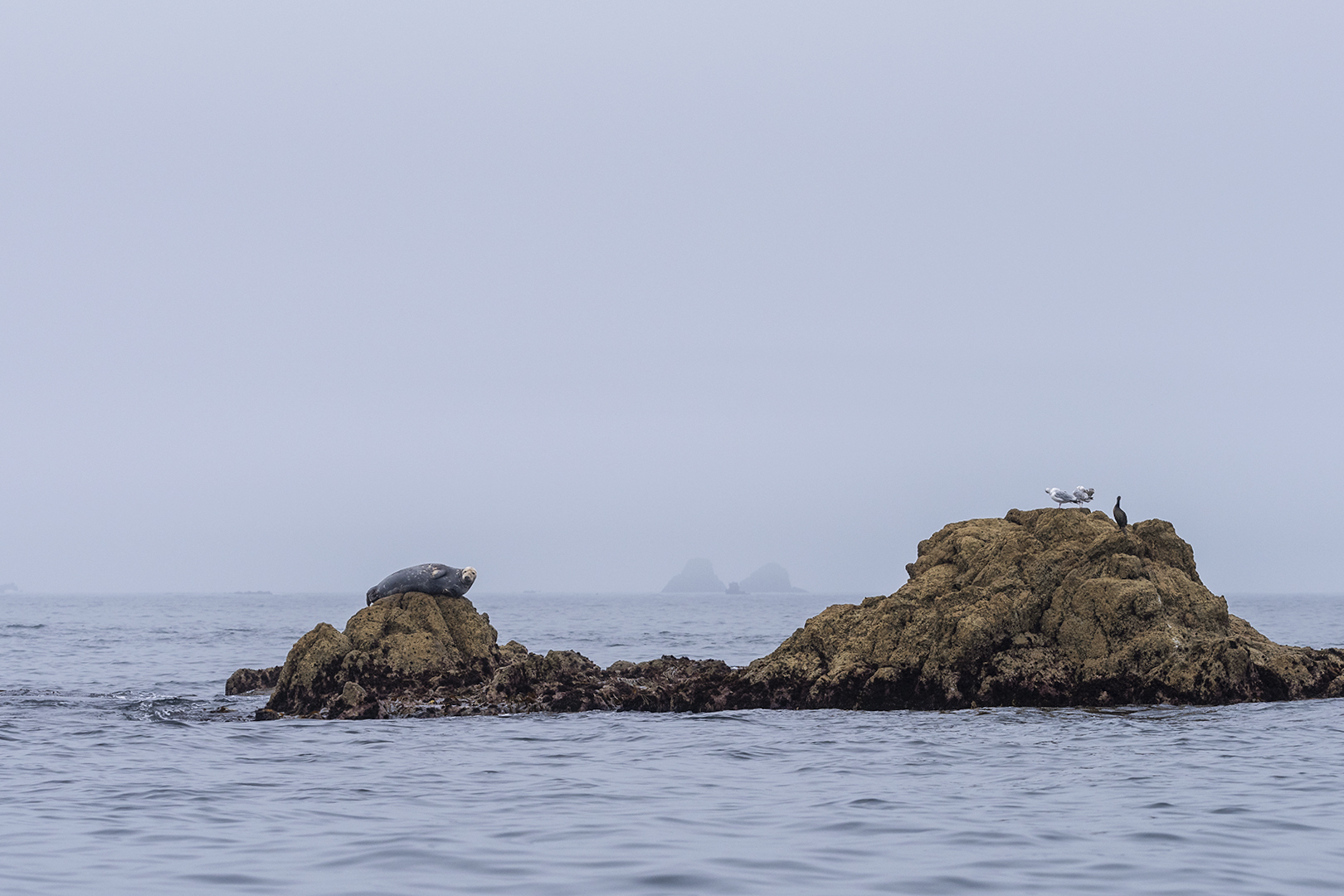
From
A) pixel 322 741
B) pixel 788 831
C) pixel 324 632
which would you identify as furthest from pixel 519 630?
pixel 788 831

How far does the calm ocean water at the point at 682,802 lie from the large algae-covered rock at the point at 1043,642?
1060mm

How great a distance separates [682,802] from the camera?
1448cm

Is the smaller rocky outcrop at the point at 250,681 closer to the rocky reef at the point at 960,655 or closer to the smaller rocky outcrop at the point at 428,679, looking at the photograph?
the rocky reef at the point at 960,655

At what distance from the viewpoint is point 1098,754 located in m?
17.5

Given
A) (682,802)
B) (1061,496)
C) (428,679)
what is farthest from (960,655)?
(428,679)

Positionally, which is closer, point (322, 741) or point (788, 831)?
point (788, 831)

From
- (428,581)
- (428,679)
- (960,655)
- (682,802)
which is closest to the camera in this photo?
(682,802)

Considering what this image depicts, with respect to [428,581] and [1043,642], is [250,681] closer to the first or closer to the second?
→ [428,581]

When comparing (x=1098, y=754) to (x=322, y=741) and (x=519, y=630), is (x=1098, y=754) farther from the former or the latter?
(x=519, y=630)

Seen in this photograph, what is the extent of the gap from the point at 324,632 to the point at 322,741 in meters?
5.62

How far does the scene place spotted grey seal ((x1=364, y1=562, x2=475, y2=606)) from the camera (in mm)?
27094

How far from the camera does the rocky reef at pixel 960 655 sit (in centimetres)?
2333

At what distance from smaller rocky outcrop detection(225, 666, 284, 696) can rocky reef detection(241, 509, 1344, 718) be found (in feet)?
16.4

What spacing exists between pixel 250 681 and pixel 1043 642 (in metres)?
19.3
